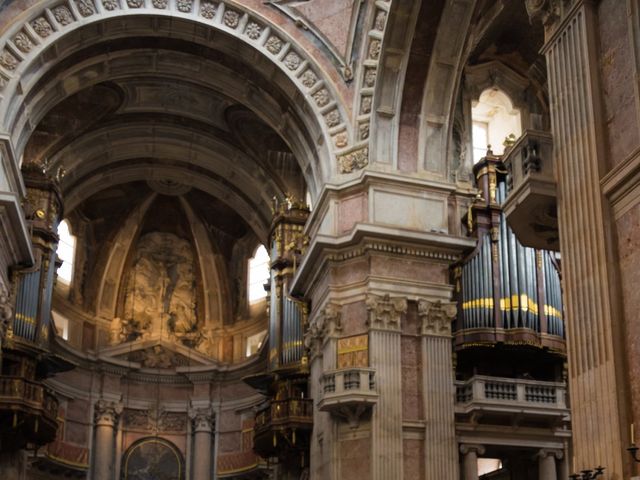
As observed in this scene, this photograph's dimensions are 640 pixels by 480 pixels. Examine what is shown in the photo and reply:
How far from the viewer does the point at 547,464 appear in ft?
65.6

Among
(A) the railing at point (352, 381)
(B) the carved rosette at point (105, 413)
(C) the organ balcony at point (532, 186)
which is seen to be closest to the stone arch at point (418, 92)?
(A) the railing at point (352, 381)

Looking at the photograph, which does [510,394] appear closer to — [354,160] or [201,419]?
[354,160]

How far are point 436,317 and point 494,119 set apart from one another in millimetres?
6426

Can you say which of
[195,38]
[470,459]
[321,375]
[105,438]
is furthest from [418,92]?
[105,438]

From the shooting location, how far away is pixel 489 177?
2191 cm

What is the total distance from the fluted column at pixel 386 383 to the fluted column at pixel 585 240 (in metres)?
8.67

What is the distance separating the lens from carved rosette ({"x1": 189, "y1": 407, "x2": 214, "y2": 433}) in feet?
98.8

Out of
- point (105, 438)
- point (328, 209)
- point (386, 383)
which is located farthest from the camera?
point (105, 438)

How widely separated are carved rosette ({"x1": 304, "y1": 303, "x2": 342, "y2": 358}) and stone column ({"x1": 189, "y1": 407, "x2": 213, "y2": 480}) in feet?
28.8

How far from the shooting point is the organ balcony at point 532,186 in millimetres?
11711

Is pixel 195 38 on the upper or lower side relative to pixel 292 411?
upper

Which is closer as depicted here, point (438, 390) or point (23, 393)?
point (438, 390)

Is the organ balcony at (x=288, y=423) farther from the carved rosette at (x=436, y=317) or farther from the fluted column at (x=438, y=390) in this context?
the carved rosette at (x=436, y=317)

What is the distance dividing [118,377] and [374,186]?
12.8m
